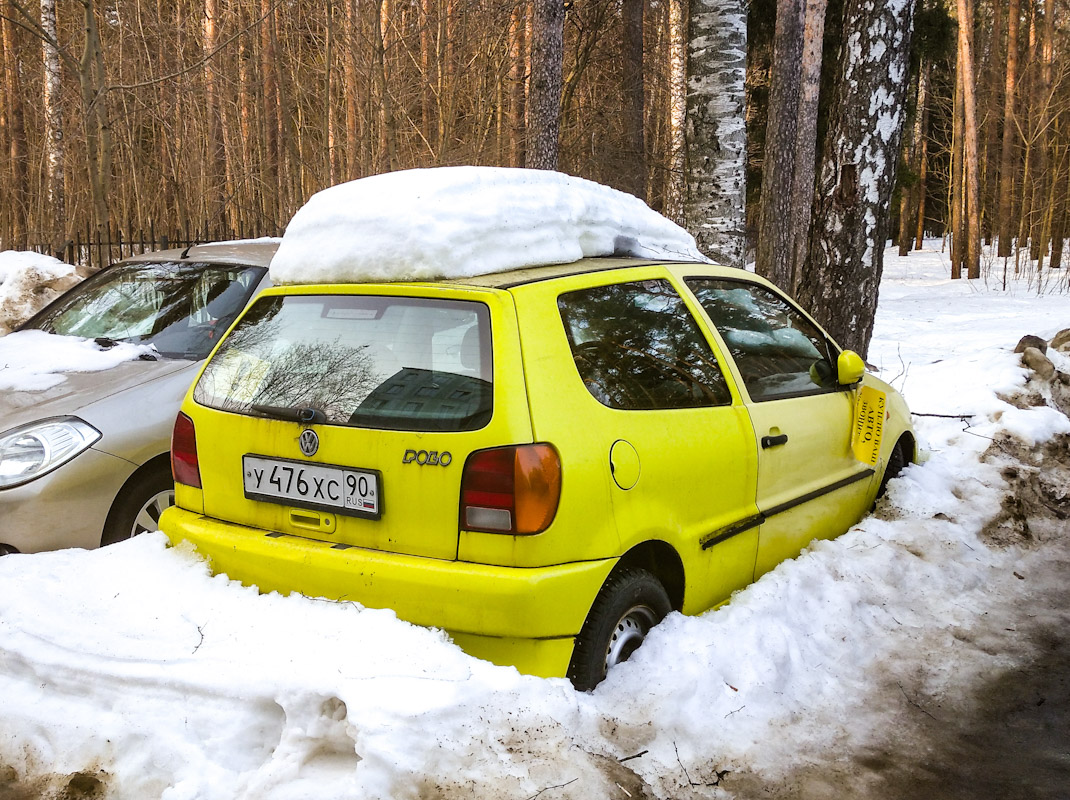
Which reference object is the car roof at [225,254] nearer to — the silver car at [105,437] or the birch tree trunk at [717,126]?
the silver car at [105,437]

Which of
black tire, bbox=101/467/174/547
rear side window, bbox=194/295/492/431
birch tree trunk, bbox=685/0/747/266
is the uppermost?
birch tree trunk, bbox=685/0/747/266

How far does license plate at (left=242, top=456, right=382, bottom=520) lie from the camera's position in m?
2.79

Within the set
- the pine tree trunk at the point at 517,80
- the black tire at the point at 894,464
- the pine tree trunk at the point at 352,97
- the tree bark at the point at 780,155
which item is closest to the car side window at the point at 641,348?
the black tire at the point at 894,464

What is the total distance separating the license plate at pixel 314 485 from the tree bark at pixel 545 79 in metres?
7.26

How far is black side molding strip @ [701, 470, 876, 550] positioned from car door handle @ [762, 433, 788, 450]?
259 mm

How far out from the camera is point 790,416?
12.7 feet

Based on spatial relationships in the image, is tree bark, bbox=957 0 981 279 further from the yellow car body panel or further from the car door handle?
the yellow car body panel

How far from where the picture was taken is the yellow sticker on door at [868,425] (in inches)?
174

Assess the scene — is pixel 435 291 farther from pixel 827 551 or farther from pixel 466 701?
pixel 827 551

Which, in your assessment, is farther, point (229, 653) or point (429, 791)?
point (229, 653)

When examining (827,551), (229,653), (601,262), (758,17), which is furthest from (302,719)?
(758,17)

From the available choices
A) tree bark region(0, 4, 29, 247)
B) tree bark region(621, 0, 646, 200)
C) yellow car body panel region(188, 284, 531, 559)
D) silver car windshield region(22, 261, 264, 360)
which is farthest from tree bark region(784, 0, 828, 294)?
tree bark region(0, 4, 29, 247)

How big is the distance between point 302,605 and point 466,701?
66 centimetres

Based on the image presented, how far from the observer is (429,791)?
2.31 meters
